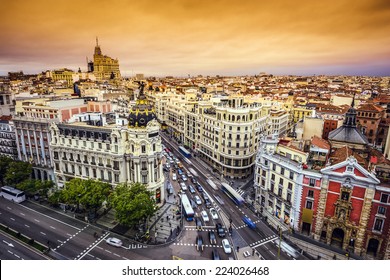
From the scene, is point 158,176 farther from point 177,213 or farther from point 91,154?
point 91,154

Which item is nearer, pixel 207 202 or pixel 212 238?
pixel 212 238

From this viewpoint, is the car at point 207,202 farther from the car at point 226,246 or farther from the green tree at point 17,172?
the green tree at point 17,172

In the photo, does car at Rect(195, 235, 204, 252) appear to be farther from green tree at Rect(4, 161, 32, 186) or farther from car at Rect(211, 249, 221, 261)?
green tree at Rect(4, 161, 32, 186)

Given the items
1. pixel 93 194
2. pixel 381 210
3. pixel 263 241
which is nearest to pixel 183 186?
pixel 93 194

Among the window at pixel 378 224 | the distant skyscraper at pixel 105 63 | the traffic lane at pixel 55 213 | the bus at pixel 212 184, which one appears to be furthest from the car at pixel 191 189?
the window at pixel 378 224

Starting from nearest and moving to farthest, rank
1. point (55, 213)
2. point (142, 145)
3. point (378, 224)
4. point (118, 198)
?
point (378, 224), point (118, 198), point (142, 145), point (55, 213)

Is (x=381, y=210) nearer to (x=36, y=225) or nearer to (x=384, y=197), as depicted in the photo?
(x=384, y=197)

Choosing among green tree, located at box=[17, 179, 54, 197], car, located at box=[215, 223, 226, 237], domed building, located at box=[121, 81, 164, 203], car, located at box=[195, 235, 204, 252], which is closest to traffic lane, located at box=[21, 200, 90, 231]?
green tree, located at box=[17, 179, 54, 197]
